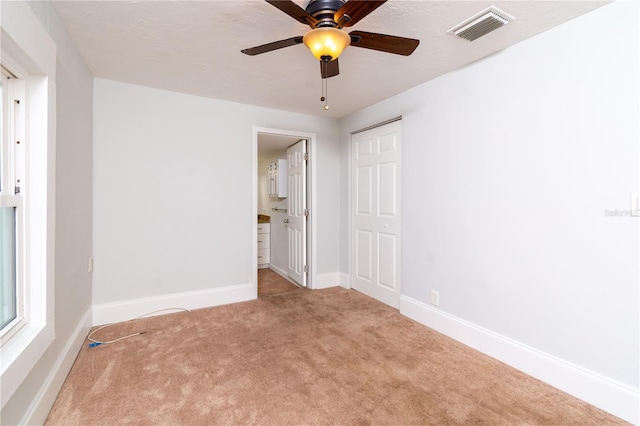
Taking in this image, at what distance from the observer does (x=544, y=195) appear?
1.97 metres

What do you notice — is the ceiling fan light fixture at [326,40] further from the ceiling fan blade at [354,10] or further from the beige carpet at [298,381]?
the beige carpet at [298,381]

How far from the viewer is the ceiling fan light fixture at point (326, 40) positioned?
152 cm

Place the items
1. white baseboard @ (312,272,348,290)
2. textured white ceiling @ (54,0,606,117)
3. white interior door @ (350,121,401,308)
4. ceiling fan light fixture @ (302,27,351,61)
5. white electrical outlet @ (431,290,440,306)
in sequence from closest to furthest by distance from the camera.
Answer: ceiling fan light fixture @ (302,27,351,61), textured white ceiling @ (54,0,606,117), white electrical outlet @ (431,290,440,306), white interior door @ (350,121,401,308), white baseboard @ (312,272,348,290)

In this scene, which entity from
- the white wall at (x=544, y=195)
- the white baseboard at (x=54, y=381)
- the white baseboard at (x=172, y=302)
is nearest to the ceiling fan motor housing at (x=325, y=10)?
the white wall at (x=544, y=195)

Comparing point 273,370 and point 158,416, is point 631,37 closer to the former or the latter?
point 273,370

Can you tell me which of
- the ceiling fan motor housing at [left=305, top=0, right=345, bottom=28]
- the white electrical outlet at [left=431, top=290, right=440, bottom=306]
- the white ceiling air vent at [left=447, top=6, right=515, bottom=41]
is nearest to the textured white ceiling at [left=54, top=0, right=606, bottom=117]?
the white ceiling air vent at [left=447, top=6, right=515, bottom=41]

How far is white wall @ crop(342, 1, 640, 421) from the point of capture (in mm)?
1652

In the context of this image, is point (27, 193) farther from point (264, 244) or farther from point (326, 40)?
point (264, 244)

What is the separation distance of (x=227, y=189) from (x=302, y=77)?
59.5 inches

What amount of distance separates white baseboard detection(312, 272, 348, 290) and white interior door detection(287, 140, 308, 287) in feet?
0.58

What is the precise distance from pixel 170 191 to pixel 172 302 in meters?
1.18

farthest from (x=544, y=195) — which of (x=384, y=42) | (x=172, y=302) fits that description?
(x=172, y=302)

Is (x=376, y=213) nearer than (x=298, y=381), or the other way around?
(x=298, y=381)

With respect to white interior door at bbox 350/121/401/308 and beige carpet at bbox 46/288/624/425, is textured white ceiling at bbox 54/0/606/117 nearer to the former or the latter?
white interior door at bbox 350/121/401/308
